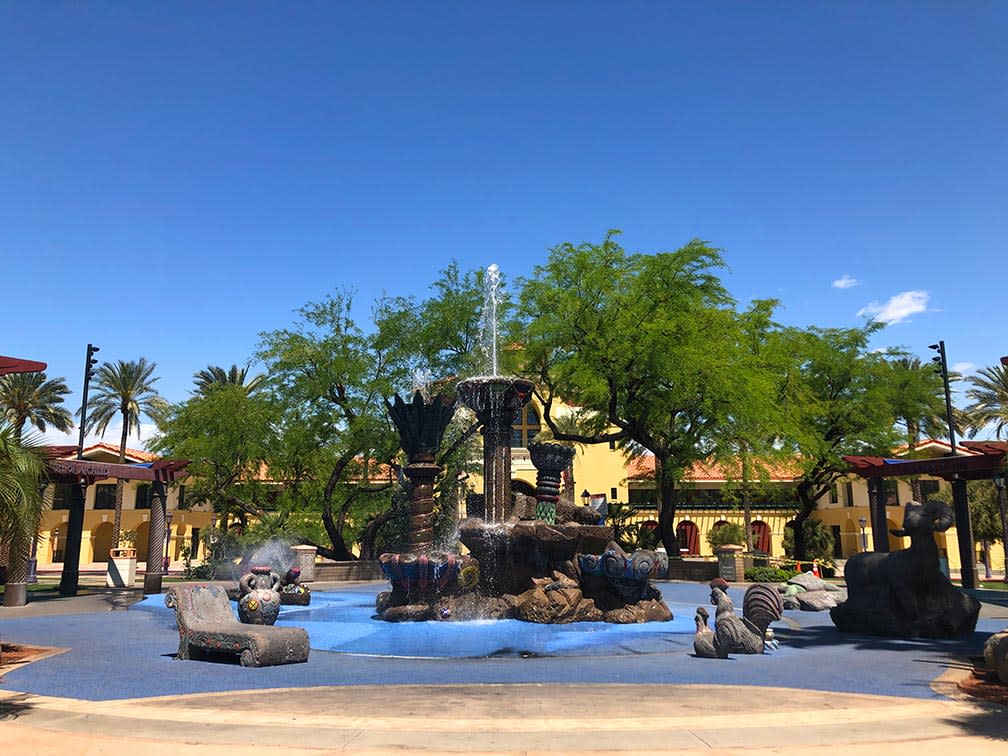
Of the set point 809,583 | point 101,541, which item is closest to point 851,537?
point 809,583

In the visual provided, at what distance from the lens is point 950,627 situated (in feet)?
46.4

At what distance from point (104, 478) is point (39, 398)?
2884 centimetres

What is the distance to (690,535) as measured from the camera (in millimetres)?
52281

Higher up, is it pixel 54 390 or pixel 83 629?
pixel 54 390

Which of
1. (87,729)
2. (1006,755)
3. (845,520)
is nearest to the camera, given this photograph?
(1006,755)

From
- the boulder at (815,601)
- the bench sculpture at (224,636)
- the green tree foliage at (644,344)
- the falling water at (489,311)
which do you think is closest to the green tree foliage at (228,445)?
the falling water at (489,311)

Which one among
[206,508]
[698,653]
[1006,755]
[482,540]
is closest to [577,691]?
[698,653]

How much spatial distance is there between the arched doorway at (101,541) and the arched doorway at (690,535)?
4141cm

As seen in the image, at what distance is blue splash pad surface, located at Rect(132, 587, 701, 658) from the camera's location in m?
12.9

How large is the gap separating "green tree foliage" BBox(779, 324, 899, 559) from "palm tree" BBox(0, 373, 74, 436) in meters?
44.3

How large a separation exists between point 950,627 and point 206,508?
5458 cm

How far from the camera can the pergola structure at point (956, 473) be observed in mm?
23086

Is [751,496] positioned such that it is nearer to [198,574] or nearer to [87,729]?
[198,574]

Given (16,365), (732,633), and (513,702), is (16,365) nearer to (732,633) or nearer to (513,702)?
(513,702)
